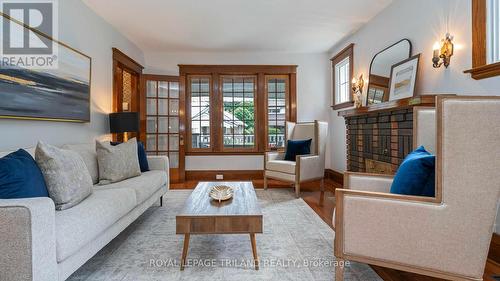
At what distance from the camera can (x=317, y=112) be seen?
535 centimetres

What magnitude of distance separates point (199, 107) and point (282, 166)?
2.23m

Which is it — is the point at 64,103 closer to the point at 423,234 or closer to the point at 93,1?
the point at 93,1

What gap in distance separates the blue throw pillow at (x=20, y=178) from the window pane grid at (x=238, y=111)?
383cm

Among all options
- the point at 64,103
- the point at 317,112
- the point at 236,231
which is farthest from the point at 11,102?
the point at 317,112

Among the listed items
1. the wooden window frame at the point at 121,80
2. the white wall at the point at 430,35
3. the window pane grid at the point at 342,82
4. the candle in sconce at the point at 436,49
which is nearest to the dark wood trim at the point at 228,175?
the wooden window frame at the point at 121,80

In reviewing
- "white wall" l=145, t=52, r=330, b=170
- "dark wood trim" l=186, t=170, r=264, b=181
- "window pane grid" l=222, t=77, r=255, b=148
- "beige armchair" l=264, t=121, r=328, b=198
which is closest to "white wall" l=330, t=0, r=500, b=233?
"beige armchair" l=264, t=121, r=328, b=198

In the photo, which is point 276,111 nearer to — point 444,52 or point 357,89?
point 357,89

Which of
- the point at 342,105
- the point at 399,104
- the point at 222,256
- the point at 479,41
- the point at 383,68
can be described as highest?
the point at 383,68

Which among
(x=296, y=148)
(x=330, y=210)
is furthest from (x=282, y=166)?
(x=330, y=210)

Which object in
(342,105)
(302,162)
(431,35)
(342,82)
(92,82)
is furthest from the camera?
(342,82)

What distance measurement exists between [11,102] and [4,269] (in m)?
1.58

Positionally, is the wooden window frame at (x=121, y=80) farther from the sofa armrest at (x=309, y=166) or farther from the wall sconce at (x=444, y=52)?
the wall sconce at (x=444, y=52)

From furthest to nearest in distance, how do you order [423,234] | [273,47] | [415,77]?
1. [273,47]
2. [415,77]
3. [423,234]

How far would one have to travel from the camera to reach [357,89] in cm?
414
